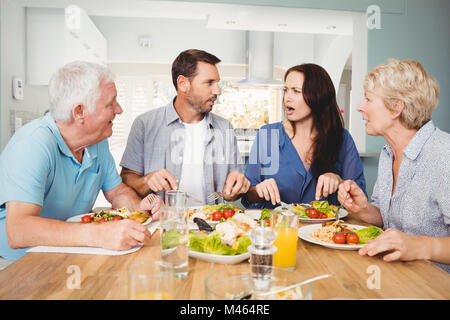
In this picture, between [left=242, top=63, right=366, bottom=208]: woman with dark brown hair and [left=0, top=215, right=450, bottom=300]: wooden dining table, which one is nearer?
[left=0, top=215, right=450, bottom=300]: wooden dining table

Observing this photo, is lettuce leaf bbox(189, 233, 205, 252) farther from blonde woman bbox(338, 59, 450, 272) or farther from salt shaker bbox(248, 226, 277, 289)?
blonde woman bbox(338, 59, 450, 272)

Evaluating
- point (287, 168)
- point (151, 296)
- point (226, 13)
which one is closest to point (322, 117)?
point (287, 168)

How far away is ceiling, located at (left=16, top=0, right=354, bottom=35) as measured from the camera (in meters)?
2.87

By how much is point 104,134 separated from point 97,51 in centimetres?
284

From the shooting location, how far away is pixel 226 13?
3.04 metres

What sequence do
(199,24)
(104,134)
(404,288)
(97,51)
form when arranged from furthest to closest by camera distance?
(199,24)
(97,51)
(104,134)
(404,288)

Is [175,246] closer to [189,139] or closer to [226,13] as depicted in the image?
[189,139]

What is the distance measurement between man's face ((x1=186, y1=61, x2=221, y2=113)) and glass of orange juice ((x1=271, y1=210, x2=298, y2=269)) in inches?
59.2

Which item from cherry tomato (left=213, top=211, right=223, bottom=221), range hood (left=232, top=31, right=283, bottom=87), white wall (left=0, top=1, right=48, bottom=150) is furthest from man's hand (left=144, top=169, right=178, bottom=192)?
range hood (left=232, top=31, right=283, bottom=87)

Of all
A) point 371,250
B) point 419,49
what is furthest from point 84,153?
point 419,49

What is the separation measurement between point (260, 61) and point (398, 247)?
14.7 ft

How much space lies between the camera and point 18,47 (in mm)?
2742

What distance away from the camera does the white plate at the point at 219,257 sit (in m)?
0.91

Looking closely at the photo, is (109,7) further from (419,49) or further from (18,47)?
(419,49)
